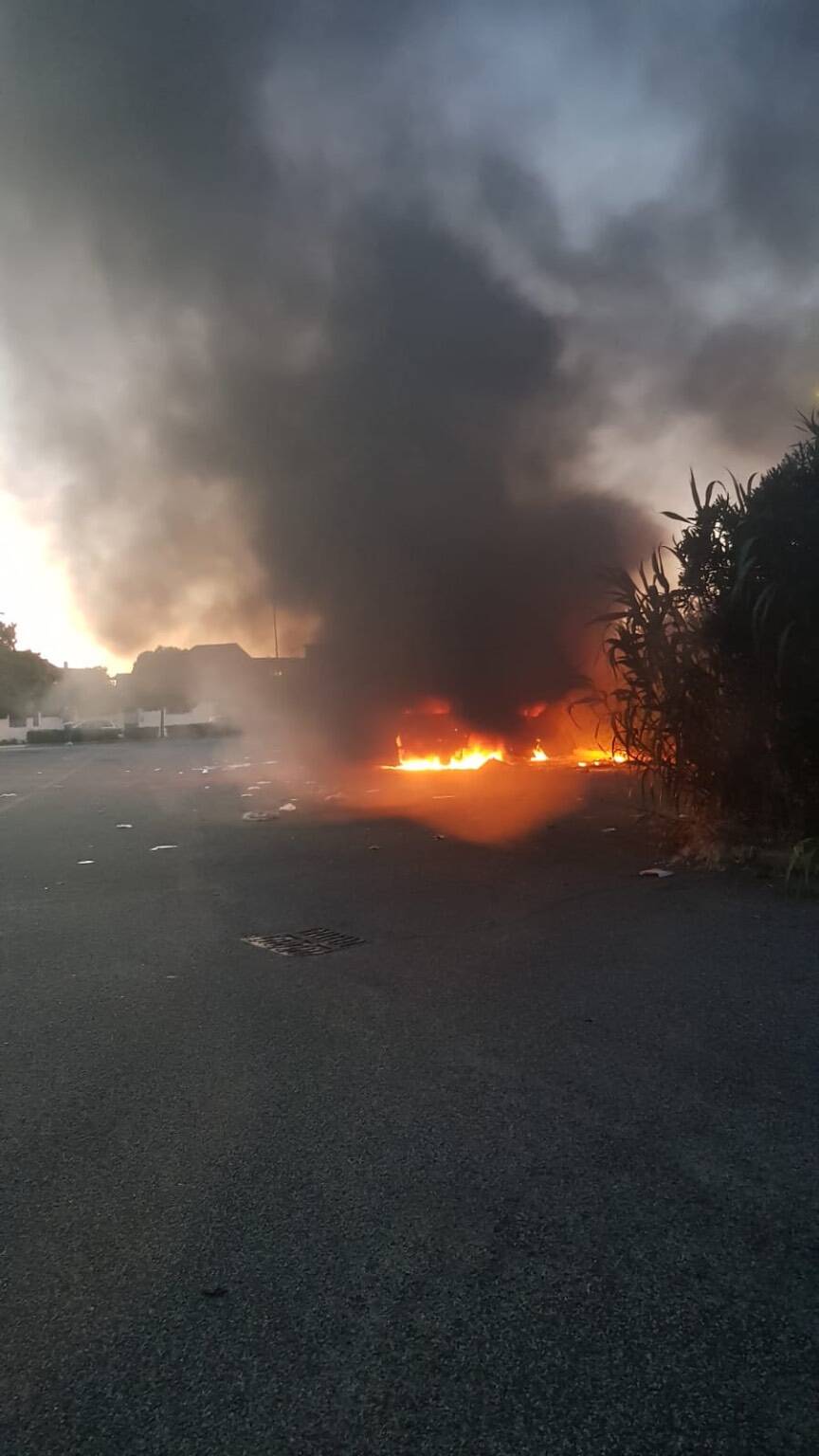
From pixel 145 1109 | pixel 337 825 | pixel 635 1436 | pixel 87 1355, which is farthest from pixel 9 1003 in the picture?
pixel 337 825

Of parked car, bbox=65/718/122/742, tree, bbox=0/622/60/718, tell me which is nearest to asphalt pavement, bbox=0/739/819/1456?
parked car, bbox=65/718/122/742

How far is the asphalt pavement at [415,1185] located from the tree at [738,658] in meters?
1.75

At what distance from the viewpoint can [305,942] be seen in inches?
237

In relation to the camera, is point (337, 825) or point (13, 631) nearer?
point (337, 825)

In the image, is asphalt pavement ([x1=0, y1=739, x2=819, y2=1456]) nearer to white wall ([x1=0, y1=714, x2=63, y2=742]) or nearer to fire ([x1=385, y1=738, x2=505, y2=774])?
fire ([x1=385, y1=738, x2=505, y2=774])

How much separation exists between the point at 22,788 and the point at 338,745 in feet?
30.4

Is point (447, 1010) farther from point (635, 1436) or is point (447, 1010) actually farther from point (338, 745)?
point (338, 745)

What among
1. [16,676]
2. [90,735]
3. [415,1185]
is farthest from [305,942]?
[16,676]

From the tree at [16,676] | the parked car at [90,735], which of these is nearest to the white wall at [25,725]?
the tree at [16,676]

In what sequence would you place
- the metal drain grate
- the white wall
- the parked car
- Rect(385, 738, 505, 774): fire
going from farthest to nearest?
the white wall < the parked car < Rect(385, 738, 505, 774): fire < the metal drain grate

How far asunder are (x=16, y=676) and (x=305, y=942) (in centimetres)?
5058

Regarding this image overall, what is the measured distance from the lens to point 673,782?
869 cm

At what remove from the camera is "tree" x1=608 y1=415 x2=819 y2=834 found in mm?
7738

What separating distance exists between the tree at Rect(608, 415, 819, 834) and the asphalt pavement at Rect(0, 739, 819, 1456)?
5.76 ft
